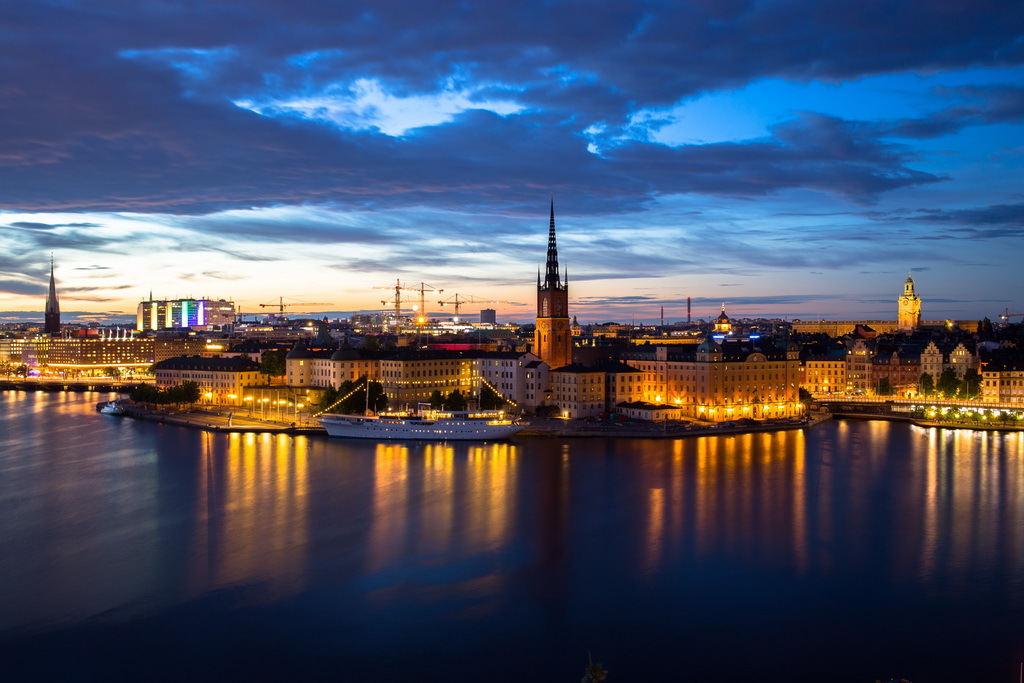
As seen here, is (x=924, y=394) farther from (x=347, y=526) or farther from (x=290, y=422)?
Answer: (x=347, y=526)

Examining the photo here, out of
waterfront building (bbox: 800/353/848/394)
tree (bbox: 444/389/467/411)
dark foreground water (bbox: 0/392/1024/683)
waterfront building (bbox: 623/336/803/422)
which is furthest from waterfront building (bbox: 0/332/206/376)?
dark foreground water (bbox: 0/392/1024/683)

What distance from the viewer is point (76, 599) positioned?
28.5 feet

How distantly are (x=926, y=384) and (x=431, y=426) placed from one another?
13485mm

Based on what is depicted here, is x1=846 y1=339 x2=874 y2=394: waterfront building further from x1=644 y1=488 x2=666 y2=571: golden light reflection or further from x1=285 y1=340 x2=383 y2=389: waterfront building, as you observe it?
x1=644 y1=488 x2=666 y2=571: golden light reflection

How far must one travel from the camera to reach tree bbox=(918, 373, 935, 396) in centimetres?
2506

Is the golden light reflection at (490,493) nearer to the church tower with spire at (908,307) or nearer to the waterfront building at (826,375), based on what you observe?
the waterfront building at (826,375)

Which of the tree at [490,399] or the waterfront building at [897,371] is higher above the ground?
the waterfront building at [897,371]

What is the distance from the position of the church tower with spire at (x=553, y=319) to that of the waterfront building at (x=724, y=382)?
6.61 feet

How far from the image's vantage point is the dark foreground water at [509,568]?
748cm

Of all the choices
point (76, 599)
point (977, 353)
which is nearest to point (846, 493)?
Answer: point (76, 599)

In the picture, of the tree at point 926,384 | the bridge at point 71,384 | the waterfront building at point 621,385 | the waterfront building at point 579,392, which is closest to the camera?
the waterfront building at point 579,392

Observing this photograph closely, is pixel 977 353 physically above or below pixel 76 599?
above

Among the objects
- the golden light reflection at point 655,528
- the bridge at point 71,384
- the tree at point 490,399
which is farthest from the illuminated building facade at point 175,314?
the golden light reflection at point 655,528

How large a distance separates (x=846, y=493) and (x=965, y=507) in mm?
1564
